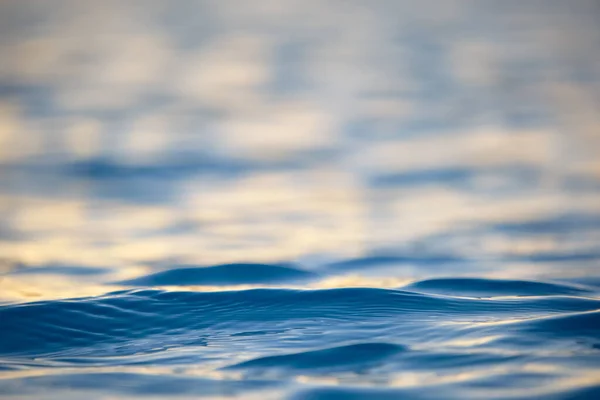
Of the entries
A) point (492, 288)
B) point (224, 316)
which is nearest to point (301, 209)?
point (492, 288)

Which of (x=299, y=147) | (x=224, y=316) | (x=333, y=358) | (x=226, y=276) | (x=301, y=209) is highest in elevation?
(x=299, y=147)

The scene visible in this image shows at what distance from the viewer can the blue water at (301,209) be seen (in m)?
3.07

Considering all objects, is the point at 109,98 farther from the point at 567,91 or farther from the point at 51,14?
the point at 51,14

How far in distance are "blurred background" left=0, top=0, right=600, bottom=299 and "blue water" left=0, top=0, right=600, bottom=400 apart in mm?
27

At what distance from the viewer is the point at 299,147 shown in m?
7.51

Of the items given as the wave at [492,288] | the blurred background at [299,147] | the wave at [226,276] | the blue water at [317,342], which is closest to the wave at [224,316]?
the blue water at [317,342]

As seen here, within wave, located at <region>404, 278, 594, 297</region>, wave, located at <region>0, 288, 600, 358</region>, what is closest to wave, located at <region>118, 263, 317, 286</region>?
wave, located at <region>0, 288, 600, 358</region>

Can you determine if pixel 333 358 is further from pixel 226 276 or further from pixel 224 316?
pixel 226 276

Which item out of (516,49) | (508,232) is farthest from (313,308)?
(516,49)

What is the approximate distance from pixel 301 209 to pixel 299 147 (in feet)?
5.22

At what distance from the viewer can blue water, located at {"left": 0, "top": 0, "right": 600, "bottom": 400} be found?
3070 millimetres

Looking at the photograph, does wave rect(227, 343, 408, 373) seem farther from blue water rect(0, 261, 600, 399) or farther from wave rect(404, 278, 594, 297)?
wave rect(404, 278, 594, 297)

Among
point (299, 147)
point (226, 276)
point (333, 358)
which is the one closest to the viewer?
point (333, 358)

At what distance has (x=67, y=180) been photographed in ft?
22.3
